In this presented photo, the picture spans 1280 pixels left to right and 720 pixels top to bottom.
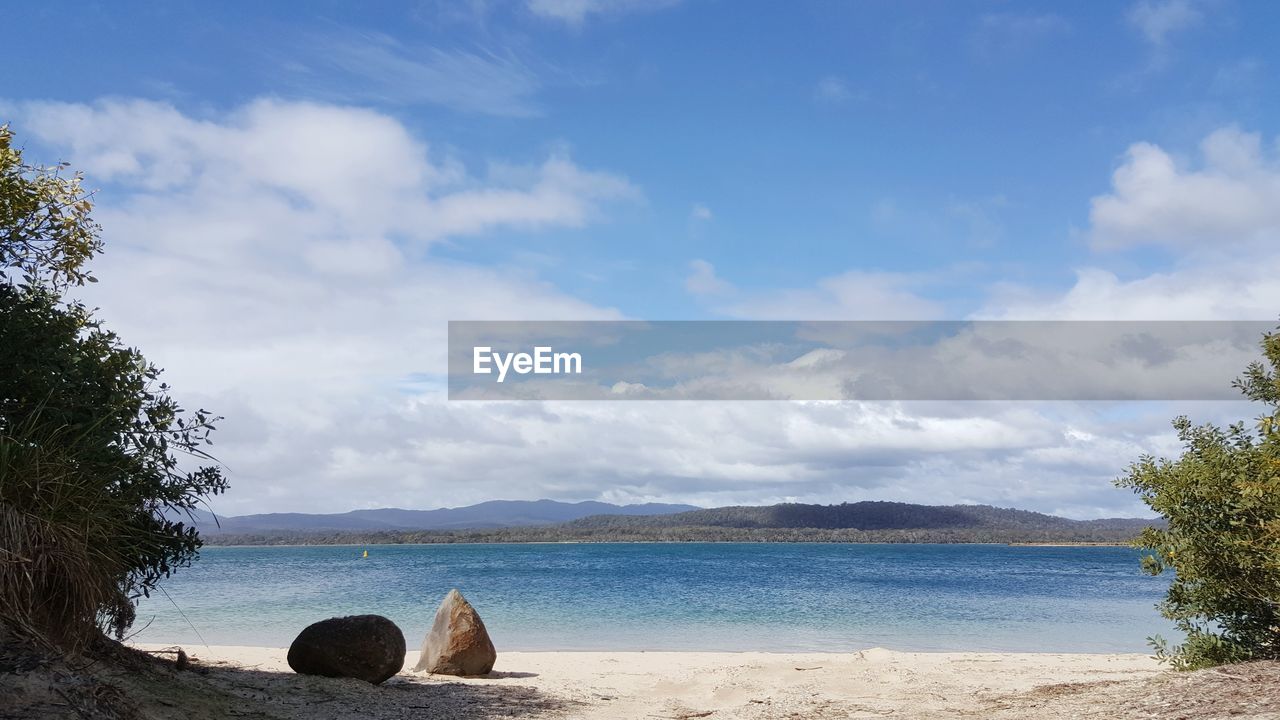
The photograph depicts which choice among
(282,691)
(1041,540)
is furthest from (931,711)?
(1041,540)

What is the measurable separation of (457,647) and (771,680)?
5284 millimetres

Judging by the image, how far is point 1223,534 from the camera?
1014 cm

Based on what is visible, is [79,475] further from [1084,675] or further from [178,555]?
[1084,675]

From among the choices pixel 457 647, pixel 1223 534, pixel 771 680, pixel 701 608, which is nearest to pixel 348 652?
pixel 457 647

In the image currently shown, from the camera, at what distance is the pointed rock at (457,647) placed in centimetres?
1462

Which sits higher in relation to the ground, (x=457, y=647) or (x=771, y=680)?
(x=457, y=647)

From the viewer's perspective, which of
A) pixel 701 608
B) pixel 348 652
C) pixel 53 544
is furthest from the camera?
pixel 701 608

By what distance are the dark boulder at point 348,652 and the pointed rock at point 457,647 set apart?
2.25 metres

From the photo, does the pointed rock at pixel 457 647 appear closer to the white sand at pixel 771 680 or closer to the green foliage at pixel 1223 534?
the white sand at pixel 771 680

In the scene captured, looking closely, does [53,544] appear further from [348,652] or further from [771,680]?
[771,680]

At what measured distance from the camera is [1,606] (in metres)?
7.52

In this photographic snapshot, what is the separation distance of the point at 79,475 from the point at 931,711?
10246mm

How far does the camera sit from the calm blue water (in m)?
23.2

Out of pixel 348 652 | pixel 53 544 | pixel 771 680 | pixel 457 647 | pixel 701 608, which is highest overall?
pixel 53 544
